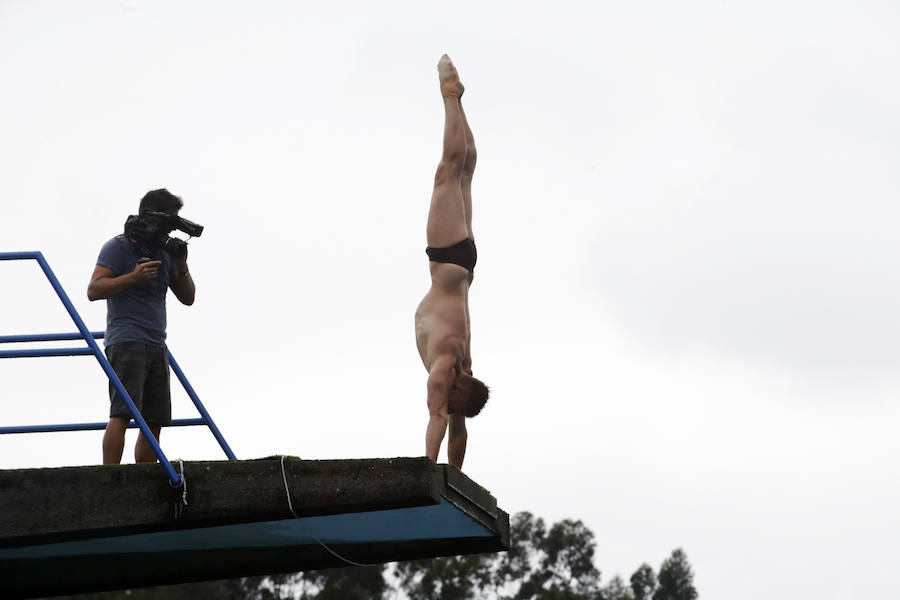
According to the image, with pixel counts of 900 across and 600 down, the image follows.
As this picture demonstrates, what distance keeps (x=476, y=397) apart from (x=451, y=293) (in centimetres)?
89

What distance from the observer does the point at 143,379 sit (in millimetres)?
9031

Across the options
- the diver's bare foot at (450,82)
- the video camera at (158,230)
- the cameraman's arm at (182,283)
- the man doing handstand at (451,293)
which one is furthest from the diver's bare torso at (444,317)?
the video camera at (158,230)

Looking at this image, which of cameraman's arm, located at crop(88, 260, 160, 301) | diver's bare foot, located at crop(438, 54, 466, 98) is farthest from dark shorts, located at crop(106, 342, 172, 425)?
diver's bare foot, located at crop(438, 54, 466, 98)

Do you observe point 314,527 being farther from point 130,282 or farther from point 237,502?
point 130,282

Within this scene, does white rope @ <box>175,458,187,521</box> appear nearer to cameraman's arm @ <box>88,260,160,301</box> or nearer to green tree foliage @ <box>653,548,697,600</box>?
cameraman's arm @ <box>88,260,160,301</box>

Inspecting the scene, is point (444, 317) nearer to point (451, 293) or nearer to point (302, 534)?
point (451, 293)

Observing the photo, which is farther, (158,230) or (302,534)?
(302,534)

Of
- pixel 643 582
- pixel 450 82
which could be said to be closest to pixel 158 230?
pixel 450 82

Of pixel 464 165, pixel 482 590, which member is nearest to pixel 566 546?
pixel 482 590

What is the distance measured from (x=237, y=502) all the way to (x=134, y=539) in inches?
52.9

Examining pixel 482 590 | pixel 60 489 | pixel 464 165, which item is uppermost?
pixel 482 590

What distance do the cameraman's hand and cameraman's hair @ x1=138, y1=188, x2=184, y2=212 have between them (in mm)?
587

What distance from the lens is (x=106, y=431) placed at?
873 cm

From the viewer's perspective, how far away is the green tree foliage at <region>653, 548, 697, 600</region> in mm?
57000
